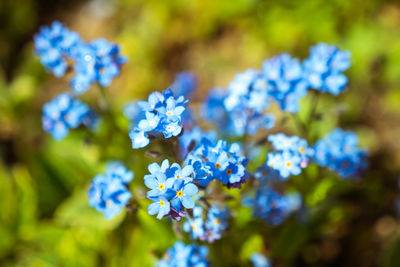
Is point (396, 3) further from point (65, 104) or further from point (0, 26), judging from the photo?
point (0, 26)

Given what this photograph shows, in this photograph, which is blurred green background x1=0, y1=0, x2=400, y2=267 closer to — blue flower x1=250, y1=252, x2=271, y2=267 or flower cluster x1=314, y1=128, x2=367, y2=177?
blue flower x1=250, y1=252, x2=271, y2=267

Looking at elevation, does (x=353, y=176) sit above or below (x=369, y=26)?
below

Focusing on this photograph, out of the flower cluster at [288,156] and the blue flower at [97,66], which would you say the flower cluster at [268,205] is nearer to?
the flower cluster at [288,156]

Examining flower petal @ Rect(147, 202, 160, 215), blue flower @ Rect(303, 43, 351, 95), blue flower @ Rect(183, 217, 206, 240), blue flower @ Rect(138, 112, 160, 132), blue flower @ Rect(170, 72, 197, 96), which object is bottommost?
flower petal @ Rect(147, 202, 160, 215)

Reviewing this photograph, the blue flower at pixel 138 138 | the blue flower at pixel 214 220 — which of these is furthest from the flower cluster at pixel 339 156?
the blue flower at pixel 138 138

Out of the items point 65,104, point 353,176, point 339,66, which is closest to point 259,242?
point 353,176

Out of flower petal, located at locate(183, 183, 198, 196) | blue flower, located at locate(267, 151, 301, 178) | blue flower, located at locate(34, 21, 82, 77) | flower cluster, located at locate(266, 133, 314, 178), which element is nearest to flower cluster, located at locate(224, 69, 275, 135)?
flower cluster, located at locate(266, 133, 314, 178)

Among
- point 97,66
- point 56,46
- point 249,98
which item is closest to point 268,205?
point 249,98
